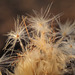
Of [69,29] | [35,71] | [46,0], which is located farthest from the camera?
[46,0]

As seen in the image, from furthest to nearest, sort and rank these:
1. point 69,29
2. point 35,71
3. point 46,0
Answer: point 46,0 → point 69,29 → point 35,71

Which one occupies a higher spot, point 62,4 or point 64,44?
point 62,4

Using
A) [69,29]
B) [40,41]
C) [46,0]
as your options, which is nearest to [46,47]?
[40,41]

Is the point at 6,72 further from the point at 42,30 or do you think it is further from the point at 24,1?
the point at 24,1

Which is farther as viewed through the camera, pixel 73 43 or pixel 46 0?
pixel 46 0

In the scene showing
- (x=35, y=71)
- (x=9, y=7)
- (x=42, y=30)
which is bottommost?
(x=35, y=71)

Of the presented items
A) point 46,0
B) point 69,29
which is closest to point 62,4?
point 46,0

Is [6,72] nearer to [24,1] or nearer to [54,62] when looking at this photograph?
[54,62]
